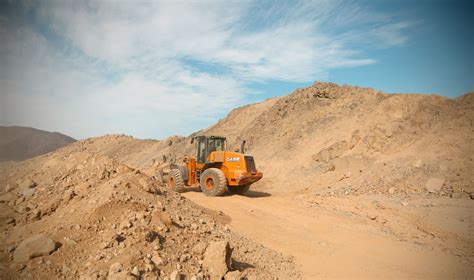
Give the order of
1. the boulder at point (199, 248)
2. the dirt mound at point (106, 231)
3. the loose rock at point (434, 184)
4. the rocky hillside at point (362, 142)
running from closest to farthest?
the dirt mound at point (106, 231), the boulder at point (199, 248), the loose rock at point (434, 184), the rocky hillside at point (362, 142)

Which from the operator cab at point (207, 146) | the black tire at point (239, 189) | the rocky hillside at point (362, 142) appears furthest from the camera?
the rocky hillside at point (362, 142)

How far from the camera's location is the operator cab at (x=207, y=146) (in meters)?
12.4

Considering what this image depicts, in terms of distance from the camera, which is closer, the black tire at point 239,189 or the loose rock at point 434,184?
the loose rock at point 434,184

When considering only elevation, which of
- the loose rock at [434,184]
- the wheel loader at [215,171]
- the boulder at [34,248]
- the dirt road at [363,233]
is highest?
the wheel loader at [215,171]

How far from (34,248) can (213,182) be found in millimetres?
7543

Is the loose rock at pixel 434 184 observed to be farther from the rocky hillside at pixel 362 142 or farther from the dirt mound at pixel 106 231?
the dirt mound at pixel 106 231

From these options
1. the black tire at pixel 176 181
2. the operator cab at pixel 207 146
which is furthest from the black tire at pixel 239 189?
the black tire at pixel 176 181

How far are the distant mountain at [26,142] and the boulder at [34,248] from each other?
146 ft

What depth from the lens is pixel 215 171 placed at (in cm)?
1141

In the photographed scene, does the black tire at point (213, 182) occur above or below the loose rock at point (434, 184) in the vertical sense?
above

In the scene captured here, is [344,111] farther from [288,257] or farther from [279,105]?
[288,257]

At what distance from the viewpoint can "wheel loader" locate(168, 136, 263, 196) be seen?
1125cm

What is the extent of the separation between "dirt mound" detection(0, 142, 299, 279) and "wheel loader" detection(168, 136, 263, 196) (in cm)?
398

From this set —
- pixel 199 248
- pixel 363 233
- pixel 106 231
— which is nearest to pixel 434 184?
pixel 363 233
